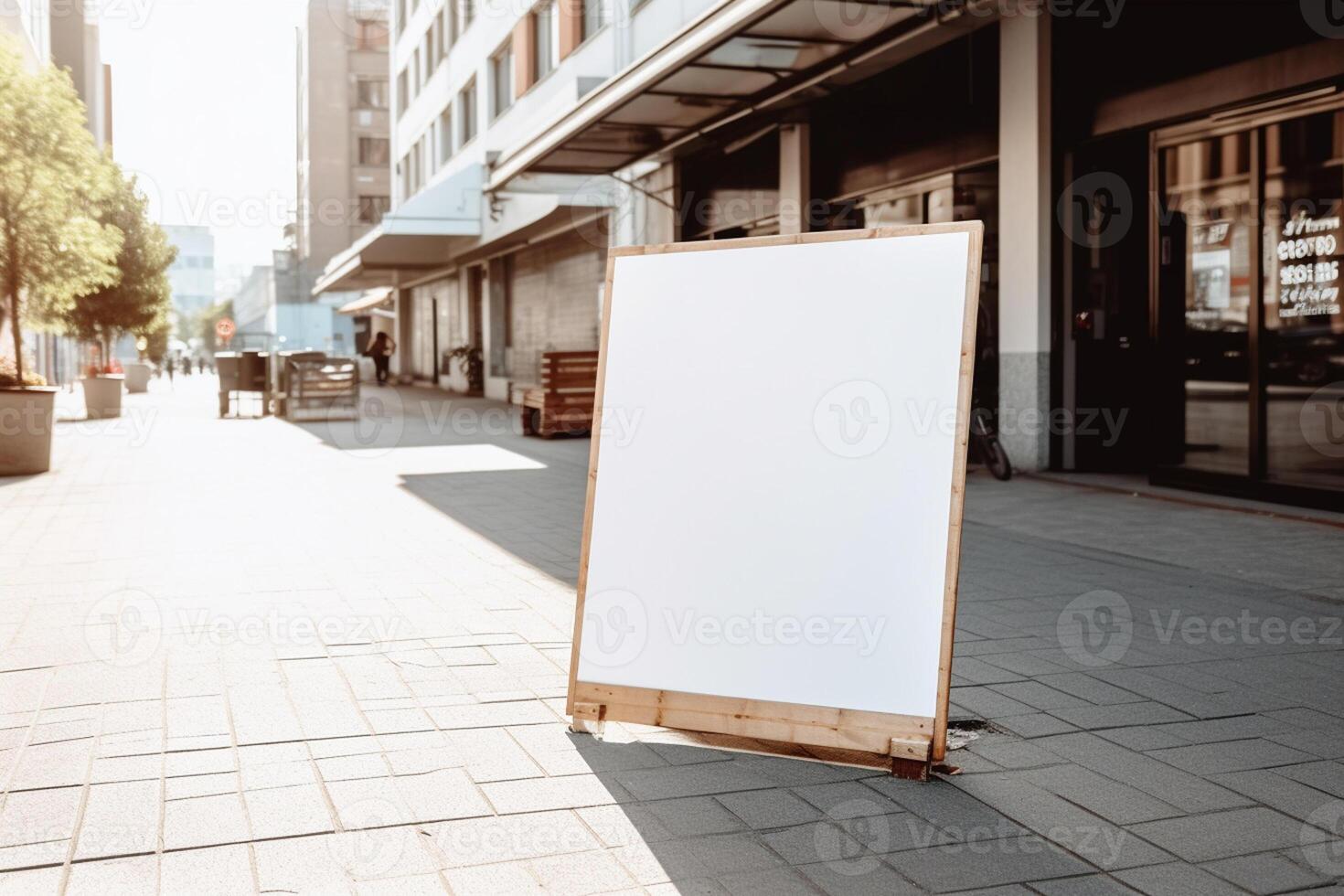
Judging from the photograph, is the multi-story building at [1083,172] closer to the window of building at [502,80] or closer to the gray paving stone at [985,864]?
the gray paving stone at [985,864]

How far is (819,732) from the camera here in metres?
3.99

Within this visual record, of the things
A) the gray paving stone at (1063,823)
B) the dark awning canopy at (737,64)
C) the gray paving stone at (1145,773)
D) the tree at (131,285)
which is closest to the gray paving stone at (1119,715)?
the gray paving stone at (1145,773)

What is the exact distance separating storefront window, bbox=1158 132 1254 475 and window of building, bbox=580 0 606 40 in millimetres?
12289

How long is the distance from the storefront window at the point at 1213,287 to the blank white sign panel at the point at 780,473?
673 centimetres

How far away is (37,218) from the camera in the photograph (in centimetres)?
1380

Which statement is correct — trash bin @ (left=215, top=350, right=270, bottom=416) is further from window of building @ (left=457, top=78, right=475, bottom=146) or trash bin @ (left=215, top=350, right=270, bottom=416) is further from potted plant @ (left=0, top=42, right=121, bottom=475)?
window of building @ (left=457, top=78, right=475, bottom=146)

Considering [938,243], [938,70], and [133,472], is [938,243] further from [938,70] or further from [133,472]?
[133,472]

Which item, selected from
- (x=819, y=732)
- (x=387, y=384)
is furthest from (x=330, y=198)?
(x=819, y=732)

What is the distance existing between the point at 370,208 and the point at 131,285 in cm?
4272

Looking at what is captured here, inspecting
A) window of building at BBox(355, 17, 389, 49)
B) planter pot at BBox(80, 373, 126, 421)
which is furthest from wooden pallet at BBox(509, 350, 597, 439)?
window of building at BBox(355, 17, 389, 49)

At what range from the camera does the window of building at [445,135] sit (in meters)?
35.3

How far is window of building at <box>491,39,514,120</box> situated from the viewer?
28031 mm

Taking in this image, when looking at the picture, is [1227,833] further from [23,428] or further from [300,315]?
[300,315]

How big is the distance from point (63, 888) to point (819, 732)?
2031 millimetres
